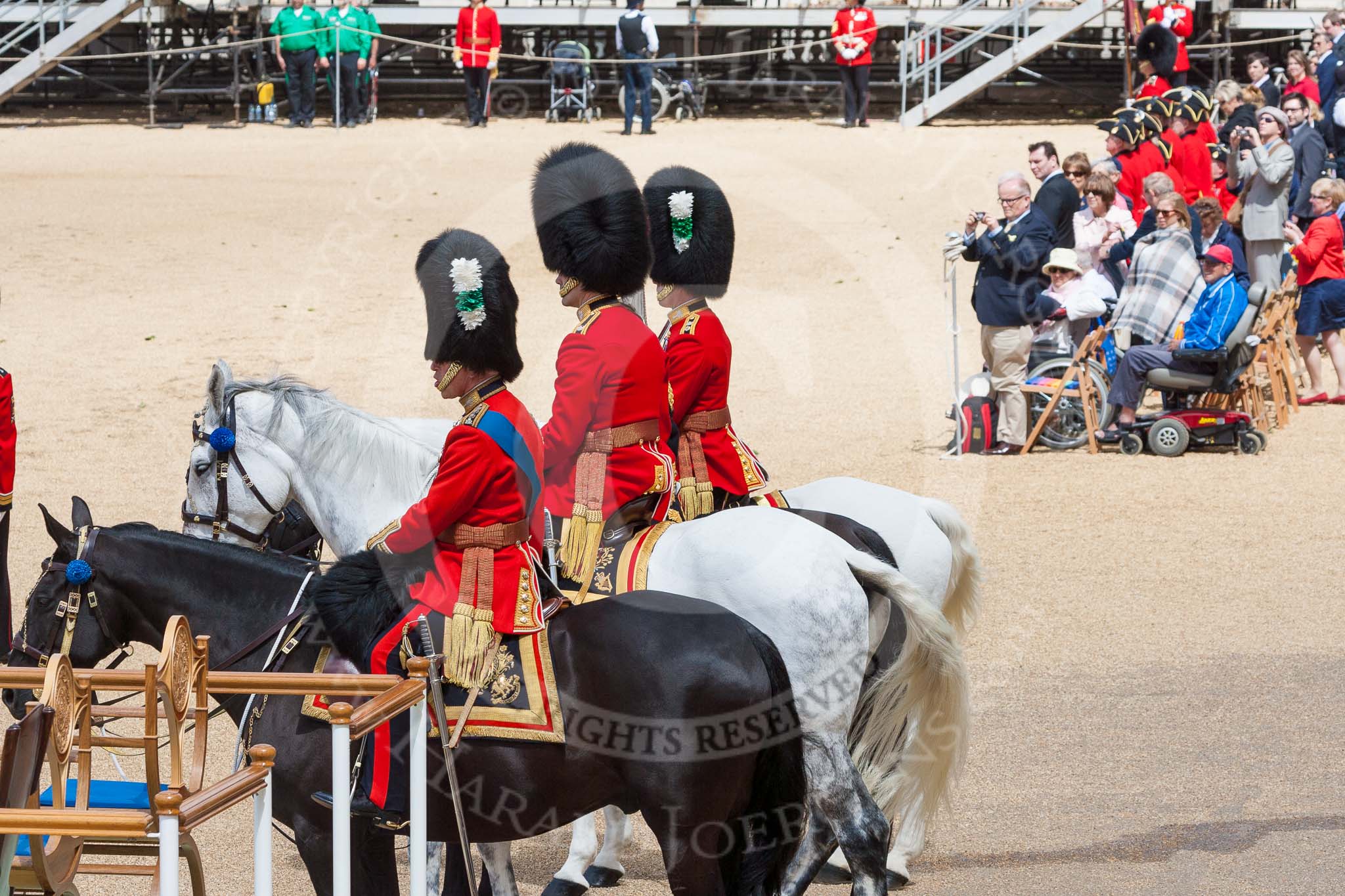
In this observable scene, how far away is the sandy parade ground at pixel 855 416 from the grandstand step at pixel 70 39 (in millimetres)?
827

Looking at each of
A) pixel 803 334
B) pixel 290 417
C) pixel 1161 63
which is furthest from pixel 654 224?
pixel 1161 63

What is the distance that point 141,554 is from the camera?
4191 millimetres

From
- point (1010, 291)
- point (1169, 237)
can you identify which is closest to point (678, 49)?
point (1169, 237)

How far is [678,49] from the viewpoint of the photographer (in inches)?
902

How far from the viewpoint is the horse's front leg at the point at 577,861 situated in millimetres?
4711

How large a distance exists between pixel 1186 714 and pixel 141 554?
12.6 feet

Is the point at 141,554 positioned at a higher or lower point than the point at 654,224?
lower

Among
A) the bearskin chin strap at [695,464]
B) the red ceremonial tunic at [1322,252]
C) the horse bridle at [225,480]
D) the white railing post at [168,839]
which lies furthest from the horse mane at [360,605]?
the red ceremonial tunic at [1322,252]

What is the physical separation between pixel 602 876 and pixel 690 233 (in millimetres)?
2063

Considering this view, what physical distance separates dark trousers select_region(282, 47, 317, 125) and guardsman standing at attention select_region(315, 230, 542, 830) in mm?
16953

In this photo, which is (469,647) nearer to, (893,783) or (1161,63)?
(893,783)

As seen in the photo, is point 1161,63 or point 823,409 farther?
point 1161,63

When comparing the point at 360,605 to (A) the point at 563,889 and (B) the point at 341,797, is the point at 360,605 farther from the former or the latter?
(A) the point at 563,889

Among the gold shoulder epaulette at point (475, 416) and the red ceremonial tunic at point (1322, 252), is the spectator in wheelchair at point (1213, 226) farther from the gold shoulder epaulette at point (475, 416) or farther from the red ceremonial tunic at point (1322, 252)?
the gold shoulder epaulette at point (475, 416)
